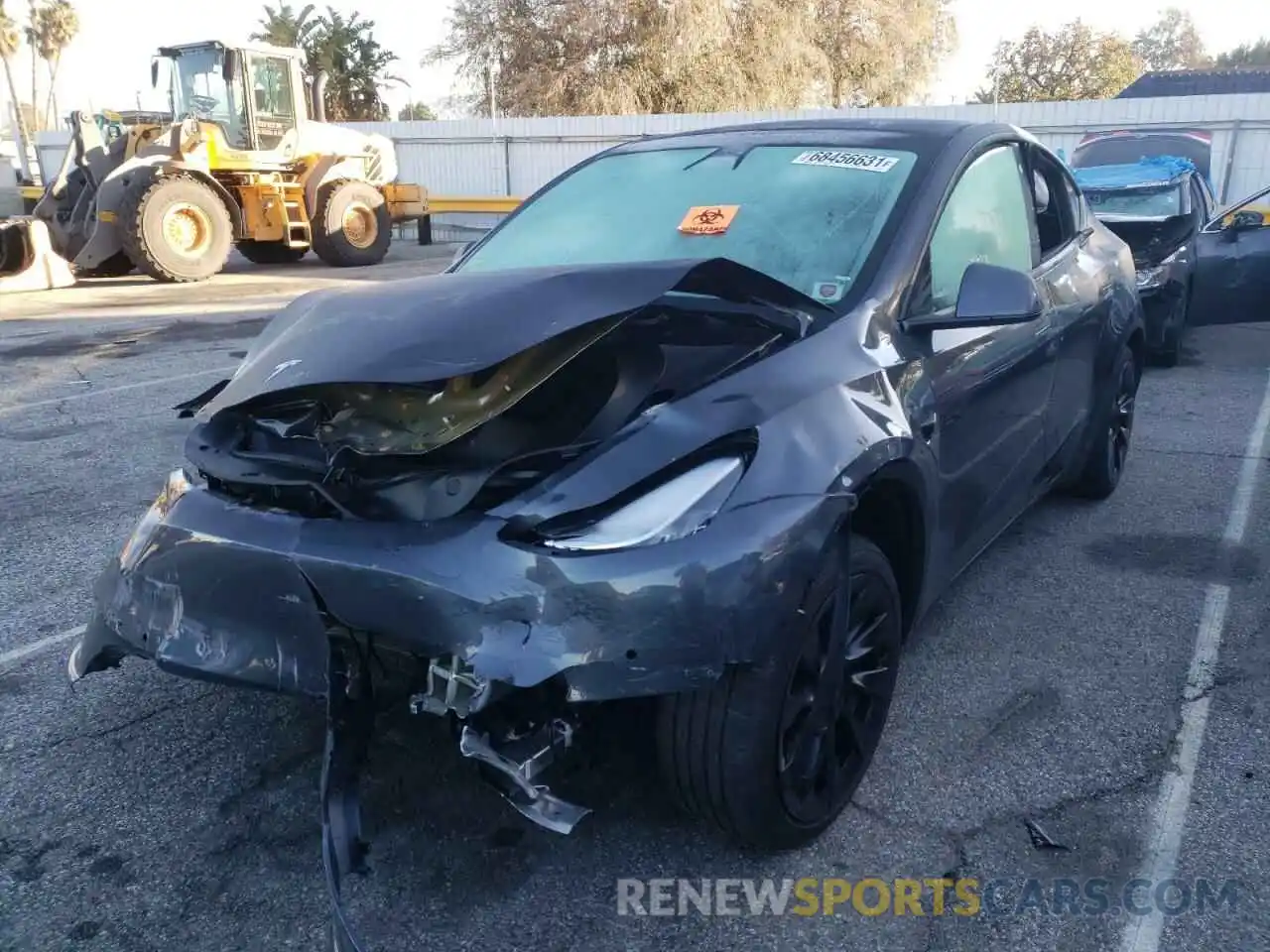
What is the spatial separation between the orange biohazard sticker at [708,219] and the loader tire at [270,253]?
1521 cm

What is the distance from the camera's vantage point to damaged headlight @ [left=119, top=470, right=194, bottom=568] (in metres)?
2.38

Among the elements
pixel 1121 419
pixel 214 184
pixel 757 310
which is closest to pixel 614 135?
pixel 214 184

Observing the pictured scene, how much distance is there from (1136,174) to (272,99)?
12034mm

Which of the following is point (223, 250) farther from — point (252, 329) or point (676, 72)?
point (676, 72)

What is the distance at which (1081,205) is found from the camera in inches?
180

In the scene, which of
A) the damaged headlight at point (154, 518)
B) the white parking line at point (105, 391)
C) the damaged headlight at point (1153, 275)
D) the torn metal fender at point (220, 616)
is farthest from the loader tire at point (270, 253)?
the torn metal fender at point (220, 616)

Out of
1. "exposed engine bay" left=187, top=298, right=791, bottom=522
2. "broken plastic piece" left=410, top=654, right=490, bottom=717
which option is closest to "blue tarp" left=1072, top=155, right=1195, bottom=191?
"exposed engine bay" left=187, top=298, right=791, bottom=522

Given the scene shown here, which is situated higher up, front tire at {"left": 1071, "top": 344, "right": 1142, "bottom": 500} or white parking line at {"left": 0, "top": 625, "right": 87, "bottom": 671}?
front tire at {"left": 1071, "top": 344, "right": 1142, "bottom": 500}

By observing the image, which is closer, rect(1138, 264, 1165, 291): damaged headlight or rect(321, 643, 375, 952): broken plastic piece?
rect(321, 643, 375, 952): broken plastic piece

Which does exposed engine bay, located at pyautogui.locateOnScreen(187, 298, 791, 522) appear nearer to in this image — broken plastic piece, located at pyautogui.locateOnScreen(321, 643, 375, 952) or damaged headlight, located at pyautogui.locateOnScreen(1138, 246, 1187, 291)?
broken plastic piece, located at pyautogui.locateOnScreen(321, 643, 375, 952)

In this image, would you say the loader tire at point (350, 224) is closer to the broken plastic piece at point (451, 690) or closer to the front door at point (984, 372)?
the front door at point (984, 372)

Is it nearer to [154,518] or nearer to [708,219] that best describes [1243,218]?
[708,219]

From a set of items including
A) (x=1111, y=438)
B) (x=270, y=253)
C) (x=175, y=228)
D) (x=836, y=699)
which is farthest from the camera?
(x=270, y=253)

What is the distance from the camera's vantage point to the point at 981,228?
3.36 meters
